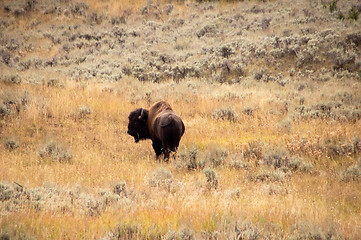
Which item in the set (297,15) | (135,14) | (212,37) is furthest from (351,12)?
(135,14)

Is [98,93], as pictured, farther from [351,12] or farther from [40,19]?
[40,19]

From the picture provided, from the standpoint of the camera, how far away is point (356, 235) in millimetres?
3773

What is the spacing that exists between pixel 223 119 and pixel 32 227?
9.43 m

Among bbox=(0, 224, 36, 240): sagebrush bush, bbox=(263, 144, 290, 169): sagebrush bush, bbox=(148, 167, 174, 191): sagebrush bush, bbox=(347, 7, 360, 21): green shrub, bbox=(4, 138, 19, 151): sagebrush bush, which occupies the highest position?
bbox=(347, 7, 360, 21): green shrub

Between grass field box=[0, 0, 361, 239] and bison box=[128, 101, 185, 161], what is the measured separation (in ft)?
1.67

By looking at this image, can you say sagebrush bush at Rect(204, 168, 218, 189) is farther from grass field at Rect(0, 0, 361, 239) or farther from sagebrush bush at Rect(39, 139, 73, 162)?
sagebrush bush at Rect(39, 139, 73, 162)

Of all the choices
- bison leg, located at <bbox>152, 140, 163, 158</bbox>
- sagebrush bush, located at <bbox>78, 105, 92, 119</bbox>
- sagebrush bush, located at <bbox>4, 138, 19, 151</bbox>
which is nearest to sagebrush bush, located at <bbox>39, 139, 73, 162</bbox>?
sagebrush bush, located at <bbox>4, 138, 19, 151</bbox>

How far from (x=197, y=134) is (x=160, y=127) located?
3.01 metres

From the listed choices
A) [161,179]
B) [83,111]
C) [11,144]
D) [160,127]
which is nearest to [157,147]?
[160,127]

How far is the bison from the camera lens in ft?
25.9

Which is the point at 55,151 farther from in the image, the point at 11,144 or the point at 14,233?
the point at 14,233

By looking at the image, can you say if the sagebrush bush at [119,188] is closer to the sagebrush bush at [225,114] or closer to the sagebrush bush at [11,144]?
the sagebrush bush at [11,144]

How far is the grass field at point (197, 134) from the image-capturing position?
170 inches

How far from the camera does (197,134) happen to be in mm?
10742
